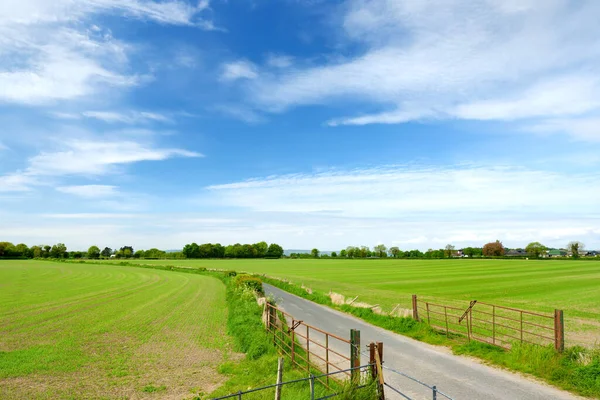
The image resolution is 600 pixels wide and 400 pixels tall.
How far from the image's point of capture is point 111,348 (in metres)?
21.2

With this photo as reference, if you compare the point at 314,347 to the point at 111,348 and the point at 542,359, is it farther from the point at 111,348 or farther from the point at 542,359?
the point at 111,348

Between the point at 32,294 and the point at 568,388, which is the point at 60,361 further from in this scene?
the point at 32,294

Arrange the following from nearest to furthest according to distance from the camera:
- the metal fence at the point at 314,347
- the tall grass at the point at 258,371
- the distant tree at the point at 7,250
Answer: the tall grass at the point at 258,371
the metal fence at the point at 314,347
the distant tree at the point at 7,250

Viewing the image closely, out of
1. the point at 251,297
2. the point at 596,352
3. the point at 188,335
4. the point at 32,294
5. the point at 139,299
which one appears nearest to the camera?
the point at 596,352

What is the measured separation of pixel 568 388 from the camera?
13.0 meters

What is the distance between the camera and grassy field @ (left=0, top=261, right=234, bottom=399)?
49.2ft

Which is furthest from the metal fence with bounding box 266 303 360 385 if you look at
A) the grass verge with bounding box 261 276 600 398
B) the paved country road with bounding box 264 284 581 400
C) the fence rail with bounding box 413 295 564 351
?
the fence rail with bounding box 413 295 564 351

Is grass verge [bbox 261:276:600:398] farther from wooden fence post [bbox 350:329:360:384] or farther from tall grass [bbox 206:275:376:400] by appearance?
tall grass [bbox 206:275:376:400]

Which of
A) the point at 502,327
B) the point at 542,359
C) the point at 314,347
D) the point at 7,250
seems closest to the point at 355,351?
the point at 314,347

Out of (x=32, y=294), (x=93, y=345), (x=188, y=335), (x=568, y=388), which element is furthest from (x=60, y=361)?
(x=32, y=294)

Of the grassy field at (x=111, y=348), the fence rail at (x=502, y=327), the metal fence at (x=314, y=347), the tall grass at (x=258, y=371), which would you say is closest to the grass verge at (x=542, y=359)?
the fence rail at (x=502, y=327)

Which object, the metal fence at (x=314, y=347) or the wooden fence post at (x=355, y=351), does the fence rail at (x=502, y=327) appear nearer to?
the metal fence at (x=314, y=347)

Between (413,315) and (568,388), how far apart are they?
10479 millimetres

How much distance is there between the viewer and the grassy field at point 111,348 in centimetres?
1501
